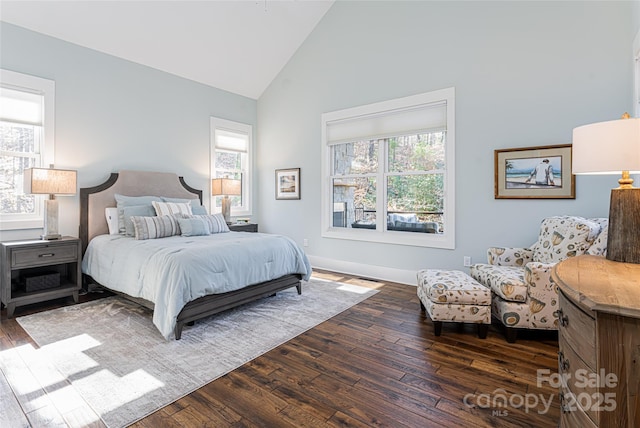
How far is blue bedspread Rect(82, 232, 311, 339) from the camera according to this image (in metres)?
2.60

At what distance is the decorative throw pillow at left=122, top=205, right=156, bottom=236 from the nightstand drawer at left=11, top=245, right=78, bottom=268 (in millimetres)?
523

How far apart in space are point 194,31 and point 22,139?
247cm

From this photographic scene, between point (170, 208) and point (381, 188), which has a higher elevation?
point (381, 188)

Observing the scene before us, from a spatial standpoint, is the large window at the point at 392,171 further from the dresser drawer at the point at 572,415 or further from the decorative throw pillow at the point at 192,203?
the dresser drawer at the point at 572,415

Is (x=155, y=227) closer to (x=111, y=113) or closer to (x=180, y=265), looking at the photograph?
(x=180, y=265)

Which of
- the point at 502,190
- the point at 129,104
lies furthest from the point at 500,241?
the point at 129,104

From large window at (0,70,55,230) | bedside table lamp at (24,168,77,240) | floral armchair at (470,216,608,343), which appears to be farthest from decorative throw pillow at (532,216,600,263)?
large window at (0,70,55,230)

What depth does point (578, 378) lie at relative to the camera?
1082 mm

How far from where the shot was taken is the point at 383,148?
4.61 metres

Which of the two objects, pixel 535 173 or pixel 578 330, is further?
pixel 535 173

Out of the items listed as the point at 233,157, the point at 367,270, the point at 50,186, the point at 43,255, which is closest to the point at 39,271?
the point at 43,255

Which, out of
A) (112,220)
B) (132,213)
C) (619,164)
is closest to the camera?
(619,164)

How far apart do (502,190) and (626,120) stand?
90.7 inches

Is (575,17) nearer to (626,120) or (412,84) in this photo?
(412,84)
